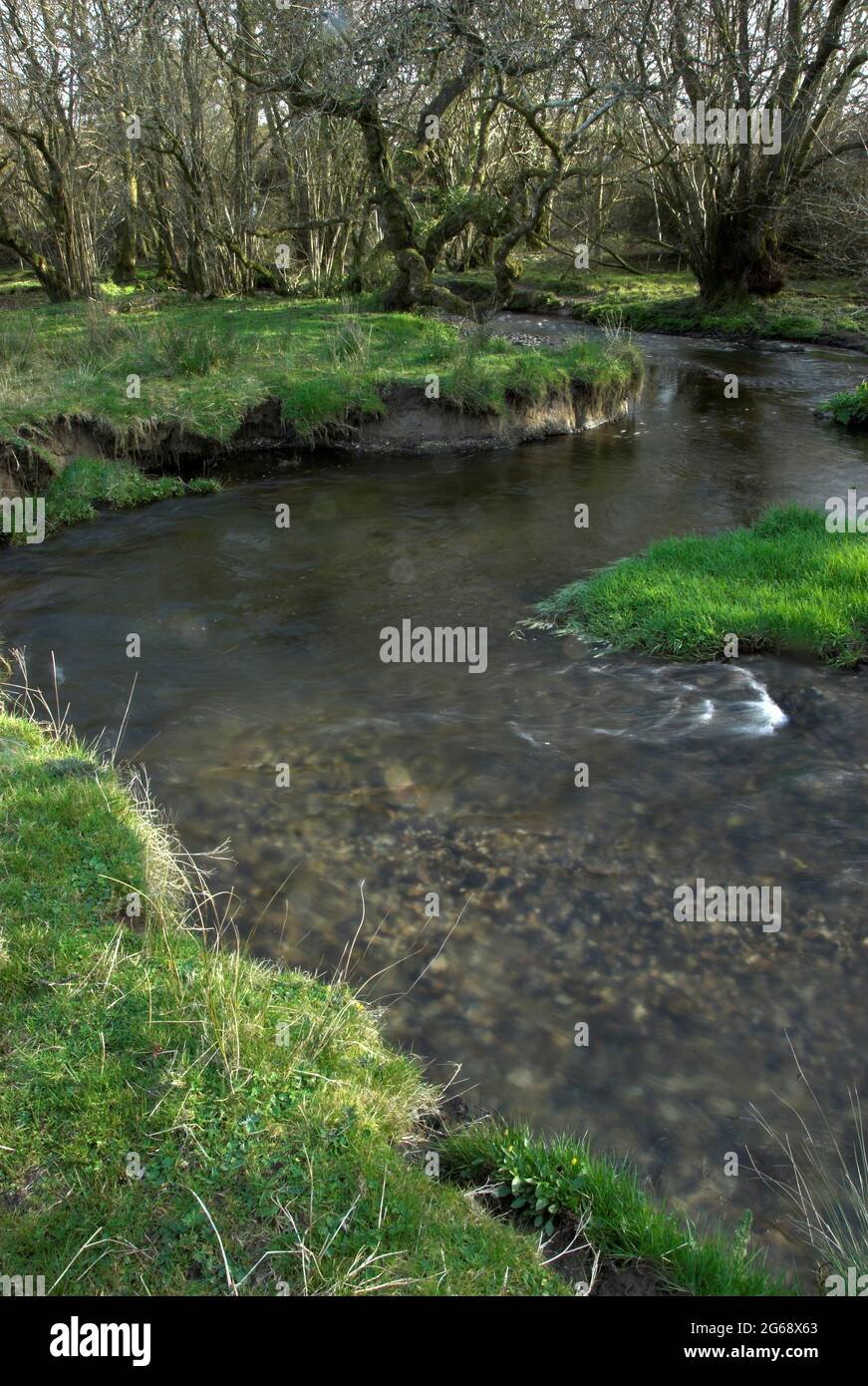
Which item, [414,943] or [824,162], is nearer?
[414,943]

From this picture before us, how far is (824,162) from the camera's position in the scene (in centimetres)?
2536

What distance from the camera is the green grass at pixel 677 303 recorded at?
23828 mm

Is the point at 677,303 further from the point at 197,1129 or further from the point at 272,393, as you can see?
the point at 197,1129

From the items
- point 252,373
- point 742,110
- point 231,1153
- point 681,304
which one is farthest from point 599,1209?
point 681,304

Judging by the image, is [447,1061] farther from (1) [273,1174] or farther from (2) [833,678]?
(2) [833,678]

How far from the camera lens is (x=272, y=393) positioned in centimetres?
1506

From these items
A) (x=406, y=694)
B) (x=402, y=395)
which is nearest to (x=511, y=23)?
(x=402, y=395)

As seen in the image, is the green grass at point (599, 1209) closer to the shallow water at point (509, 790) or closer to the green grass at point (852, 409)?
the shallow water at point (509, 790)

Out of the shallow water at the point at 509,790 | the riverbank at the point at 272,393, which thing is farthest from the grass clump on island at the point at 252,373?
the shallow water at the point at 509,790

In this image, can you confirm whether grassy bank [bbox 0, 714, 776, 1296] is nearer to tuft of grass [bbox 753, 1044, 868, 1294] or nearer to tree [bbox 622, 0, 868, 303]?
tuft of grass [bbox 753, 1044, 868, 1294]

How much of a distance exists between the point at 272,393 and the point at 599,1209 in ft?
44.5
